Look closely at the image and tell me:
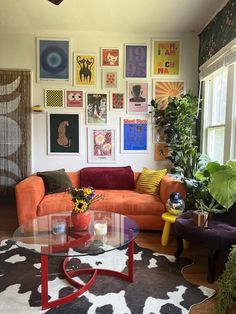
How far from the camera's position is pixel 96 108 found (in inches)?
150

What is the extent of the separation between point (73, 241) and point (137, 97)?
8.39 ft

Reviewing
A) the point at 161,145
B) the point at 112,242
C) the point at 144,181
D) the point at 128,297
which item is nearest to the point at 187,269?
the point at 128,297

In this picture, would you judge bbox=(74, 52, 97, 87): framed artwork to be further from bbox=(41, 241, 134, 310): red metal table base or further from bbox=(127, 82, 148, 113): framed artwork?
bbox=(41, 241, 134, 310): red metal table base

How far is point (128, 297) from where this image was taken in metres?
1.83

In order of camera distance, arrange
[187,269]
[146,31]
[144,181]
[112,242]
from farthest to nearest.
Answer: [146,31], [144,181], [187,269], [112,242]

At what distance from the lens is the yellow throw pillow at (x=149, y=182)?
3318mm

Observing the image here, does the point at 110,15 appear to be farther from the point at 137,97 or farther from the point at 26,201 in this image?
the point at 26,201

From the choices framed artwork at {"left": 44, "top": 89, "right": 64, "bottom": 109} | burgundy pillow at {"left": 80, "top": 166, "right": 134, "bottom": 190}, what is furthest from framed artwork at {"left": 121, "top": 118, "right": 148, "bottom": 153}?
framed artwork at {"left": 44, "top": 89, "right": 64, "bottom": 109}

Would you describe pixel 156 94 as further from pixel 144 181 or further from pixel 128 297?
pixel 128 297

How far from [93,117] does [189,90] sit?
59.6 inches

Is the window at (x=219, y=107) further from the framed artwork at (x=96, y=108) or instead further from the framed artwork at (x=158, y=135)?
the framed artwork at (x=96, y=108)

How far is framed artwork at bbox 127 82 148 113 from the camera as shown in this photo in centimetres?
381

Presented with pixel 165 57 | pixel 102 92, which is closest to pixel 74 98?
pixel 102 92

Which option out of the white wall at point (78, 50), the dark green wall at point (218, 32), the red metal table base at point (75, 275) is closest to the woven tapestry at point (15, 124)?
the white wall at point (78, 50)
